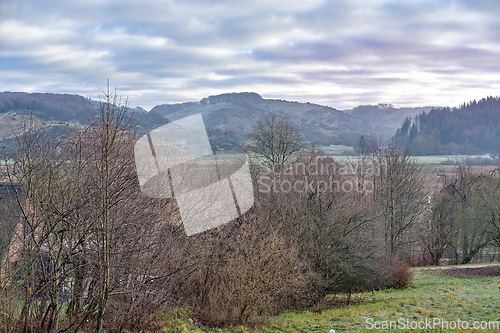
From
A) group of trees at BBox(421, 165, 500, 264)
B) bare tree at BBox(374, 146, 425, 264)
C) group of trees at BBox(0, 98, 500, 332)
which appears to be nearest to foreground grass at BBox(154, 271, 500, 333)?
group of trees at BBox(0, 98, 500, 332)

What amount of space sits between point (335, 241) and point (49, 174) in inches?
517

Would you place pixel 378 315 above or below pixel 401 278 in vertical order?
above

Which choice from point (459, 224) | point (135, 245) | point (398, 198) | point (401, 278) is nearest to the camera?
point (135, 245)

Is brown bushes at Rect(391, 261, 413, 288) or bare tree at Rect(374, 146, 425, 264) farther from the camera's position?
bare tree at Rect(374, 146, 425, 264)

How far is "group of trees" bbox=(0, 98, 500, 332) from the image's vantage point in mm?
9641

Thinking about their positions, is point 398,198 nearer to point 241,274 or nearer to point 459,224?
point 459,224

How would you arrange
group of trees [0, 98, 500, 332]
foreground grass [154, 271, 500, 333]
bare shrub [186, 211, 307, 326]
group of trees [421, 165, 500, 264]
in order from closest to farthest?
group of trees [0, 98, 500, 332] < foreground grass [154, 271, 500, 333] < bare shrub [186, 211, 307, 326] < group of trees [421, 165, 500, 264]

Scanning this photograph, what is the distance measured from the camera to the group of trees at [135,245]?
964cm

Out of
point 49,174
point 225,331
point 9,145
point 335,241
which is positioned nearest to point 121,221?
point 49,174

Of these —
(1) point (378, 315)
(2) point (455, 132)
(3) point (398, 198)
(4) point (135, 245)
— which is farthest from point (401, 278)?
(2) point (455, 132)

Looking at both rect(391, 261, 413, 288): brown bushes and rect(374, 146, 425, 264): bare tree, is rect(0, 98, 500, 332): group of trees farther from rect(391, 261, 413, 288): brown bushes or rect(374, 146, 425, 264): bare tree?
rect(374, 146, 425, 264): bare tree

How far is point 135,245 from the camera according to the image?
10938mm

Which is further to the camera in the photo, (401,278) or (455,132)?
(455,132)

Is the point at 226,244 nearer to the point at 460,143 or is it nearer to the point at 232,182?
the point at 232,182
